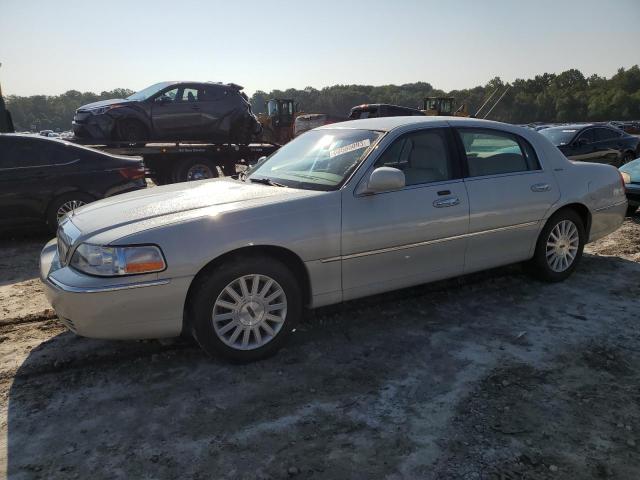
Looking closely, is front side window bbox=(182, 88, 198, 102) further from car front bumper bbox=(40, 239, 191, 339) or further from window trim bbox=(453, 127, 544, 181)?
car front bumper bbox=(40, 239, 191, 339)

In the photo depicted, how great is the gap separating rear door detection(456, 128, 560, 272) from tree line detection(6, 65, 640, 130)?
80.6 meters

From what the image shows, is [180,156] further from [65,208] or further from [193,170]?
[65,208]

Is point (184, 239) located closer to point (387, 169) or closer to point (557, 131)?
point (387, 169)

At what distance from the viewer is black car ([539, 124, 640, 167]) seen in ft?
40.0

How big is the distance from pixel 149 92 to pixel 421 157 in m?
8.59

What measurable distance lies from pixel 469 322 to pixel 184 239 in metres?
2.35

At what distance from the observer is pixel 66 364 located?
3.35 meters

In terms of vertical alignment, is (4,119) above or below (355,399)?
above

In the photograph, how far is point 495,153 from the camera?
14.3 feet

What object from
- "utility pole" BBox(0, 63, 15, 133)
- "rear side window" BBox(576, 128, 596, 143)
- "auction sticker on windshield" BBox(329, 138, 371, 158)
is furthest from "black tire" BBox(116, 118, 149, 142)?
"rear side window" BBox(576, 128, 596, 143)

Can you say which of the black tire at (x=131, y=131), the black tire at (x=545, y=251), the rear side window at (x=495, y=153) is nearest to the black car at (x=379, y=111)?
the black tire at (x=131, y=131)

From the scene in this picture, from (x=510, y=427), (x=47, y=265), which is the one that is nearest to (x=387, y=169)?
(x=510, y=427)

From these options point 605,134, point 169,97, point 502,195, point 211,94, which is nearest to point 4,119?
point 169,97

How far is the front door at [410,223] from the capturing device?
353 centimetres
